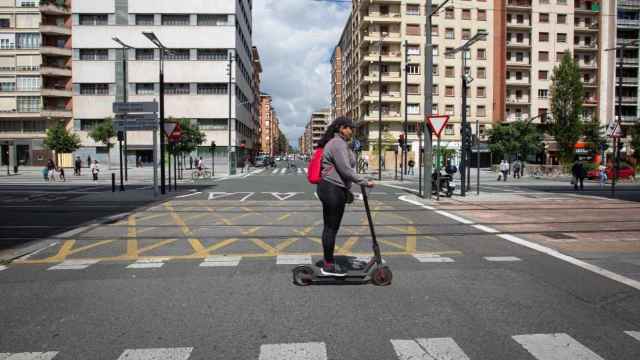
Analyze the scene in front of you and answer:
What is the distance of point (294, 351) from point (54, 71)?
63.2 meters

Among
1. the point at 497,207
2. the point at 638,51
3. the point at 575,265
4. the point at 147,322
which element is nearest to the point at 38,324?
the point at 147,322

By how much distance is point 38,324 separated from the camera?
Answer: 3.83 m

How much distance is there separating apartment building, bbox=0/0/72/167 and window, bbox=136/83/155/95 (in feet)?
30.1

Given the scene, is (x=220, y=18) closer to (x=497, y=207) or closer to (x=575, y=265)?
(x=497, y=207)

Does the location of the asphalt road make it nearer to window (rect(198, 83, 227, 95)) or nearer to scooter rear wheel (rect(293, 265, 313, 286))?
scooter rear wheel (rect(293, 265, 313, 286))

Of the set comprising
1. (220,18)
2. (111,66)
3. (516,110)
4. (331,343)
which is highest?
(220,18)

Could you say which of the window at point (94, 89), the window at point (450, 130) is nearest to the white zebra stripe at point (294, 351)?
the window at point (450, 130)

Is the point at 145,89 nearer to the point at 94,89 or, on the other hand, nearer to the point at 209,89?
the point at 94,89

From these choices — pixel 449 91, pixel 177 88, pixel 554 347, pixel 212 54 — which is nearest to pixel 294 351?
pixel 554 347

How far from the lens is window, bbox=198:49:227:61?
55.1 m

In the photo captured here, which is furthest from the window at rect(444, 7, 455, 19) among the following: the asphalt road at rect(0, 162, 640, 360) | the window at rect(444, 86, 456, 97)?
the asphalt road at rect(0, 162, 640, 360)

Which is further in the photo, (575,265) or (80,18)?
(80,18)

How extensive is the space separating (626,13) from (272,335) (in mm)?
76946

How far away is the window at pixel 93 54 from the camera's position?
55562mm
